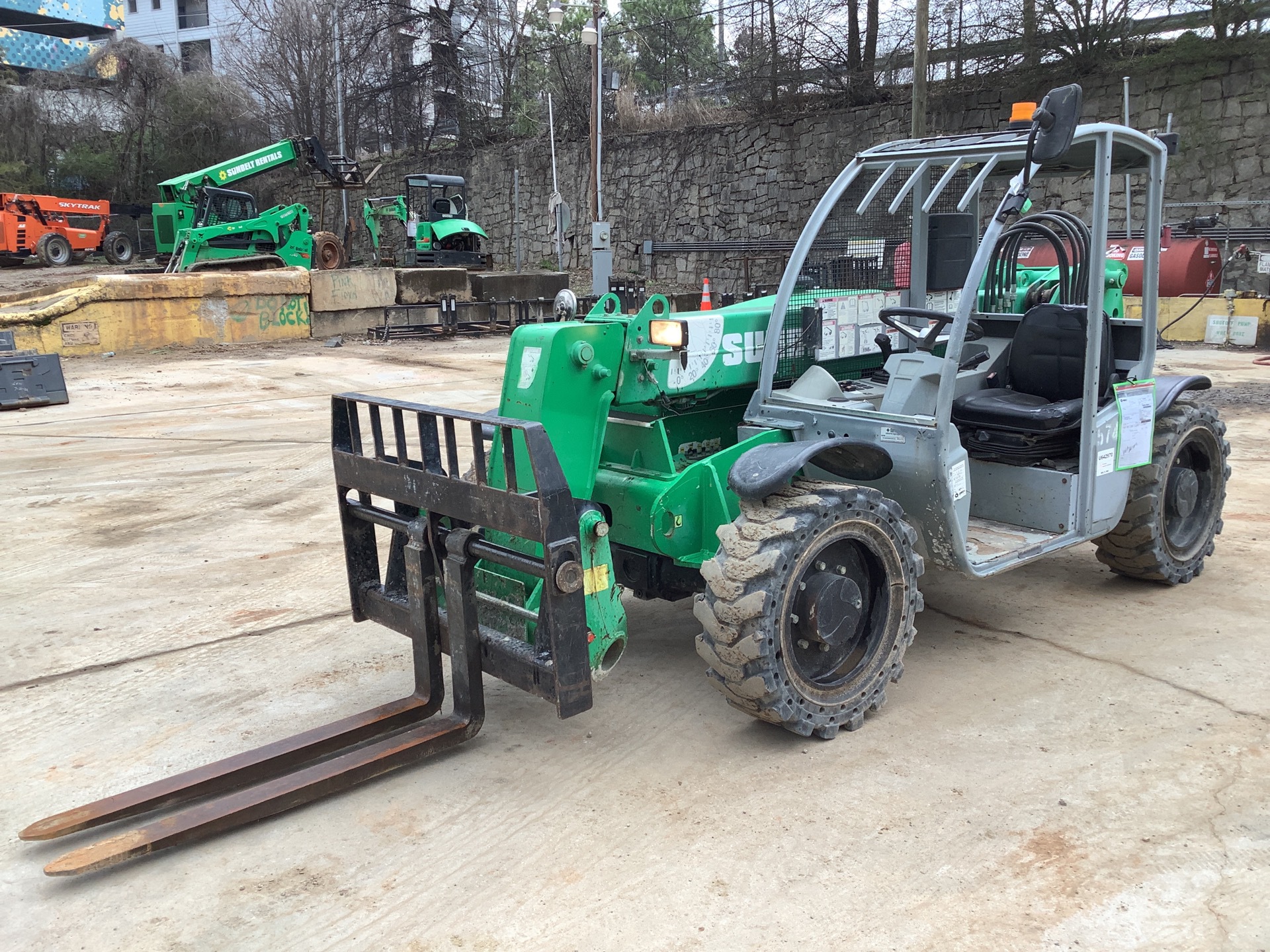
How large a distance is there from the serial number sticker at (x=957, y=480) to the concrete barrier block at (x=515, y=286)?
61.3ft

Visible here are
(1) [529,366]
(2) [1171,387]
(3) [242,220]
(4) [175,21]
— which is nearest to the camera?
(1) [529,366]

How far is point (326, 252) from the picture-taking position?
24.7 m

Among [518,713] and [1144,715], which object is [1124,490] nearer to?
[1144,715]

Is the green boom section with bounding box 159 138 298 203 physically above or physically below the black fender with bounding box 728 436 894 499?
above

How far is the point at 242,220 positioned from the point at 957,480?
22.5 metres

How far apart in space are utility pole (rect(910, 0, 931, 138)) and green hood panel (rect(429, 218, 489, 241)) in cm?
1161

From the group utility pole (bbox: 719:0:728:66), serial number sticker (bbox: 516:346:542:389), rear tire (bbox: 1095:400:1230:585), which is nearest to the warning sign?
serial number sticker (bbox: 516:346:542:389)

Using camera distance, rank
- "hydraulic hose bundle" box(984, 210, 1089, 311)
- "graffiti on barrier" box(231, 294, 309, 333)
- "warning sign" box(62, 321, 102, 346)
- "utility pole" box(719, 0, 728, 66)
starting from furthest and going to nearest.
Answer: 1. "utility pole" box(719, 0, 728, 66)
2. "graffiti on barrier" box(231, 294, 309, 333)
3. "warning sign" box(62, 321, 102, 346)
4. "hydraulic hose bundle" box(984, 210, 1089, 311)

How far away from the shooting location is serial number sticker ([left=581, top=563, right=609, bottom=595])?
366 centimetres

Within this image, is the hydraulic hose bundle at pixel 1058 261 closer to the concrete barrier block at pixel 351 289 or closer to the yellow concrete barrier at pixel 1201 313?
the yellow concrete barrier at pixel 1201 313

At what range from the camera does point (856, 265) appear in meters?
4.94

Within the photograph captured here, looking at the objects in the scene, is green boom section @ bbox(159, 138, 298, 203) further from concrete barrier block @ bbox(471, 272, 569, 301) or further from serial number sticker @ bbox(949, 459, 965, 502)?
serial number sticker @ bbox(949, 459, 965, 502)

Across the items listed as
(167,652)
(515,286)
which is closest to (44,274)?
(515,286)

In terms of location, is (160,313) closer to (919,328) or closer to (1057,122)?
(919,328)
